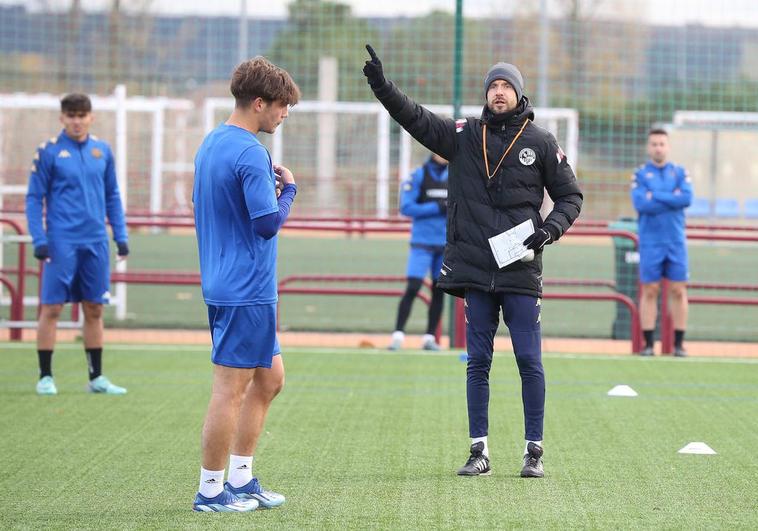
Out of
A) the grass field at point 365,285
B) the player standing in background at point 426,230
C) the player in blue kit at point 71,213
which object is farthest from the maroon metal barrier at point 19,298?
the player standing in background at point 426,230

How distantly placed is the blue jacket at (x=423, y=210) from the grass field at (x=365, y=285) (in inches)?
98.7

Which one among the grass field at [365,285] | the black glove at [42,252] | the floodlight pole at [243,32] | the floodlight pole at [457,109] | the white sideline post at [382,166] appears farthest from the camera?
the white sideline post at [382,166]

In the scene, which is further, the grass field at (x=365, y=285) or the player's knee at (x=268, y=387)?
the grass field at (x=365, y=285)

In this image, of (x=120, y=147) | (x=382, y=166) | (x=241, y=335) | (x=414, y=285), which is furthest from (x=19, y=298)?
(x=382, y=166)

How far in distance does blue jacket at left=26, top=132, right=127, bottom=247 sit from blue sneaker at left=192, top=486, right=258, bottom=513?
347cm

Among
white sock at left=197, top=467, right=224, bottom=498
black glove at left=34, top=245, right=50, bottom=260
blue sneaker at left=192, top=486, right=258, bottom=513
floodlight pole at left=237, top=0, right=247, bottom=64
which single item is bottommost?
blue sneaker at left=192, top=486, right=258, bottom=513

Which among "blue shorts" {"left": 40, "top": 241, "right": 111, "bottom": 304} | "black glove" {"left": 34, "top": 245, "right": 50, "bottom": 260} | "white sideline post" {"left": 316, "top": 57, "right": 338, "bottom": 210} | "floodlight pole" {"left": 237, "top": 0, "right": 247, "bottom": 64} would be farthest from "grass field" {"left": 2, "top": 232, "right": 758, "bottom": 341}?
"black glove" {"left": 34, "top": 245, "right": 50, "bottom": 260}

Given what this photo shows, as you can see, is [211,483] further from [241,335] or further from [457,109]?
[457,109]

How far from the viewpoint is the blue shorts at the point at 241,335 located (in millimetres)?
4938

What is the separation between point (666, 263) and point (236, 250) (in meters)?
6.62

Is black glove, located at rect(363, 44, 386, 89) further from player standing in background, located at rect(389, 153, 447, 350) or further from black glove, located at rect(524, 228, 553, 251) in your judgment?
player standing in background, located at rect(389, 153, 447, 350)

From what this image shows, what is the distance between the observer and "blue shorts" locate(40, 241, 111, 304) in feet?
26.5

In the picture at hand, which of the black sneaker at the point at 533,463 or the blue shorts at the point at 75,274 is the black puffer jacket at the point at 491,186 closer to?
the black sneaker at the point at 533,463

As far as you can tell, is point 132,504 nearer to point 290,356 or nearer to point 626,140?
point 290,356
